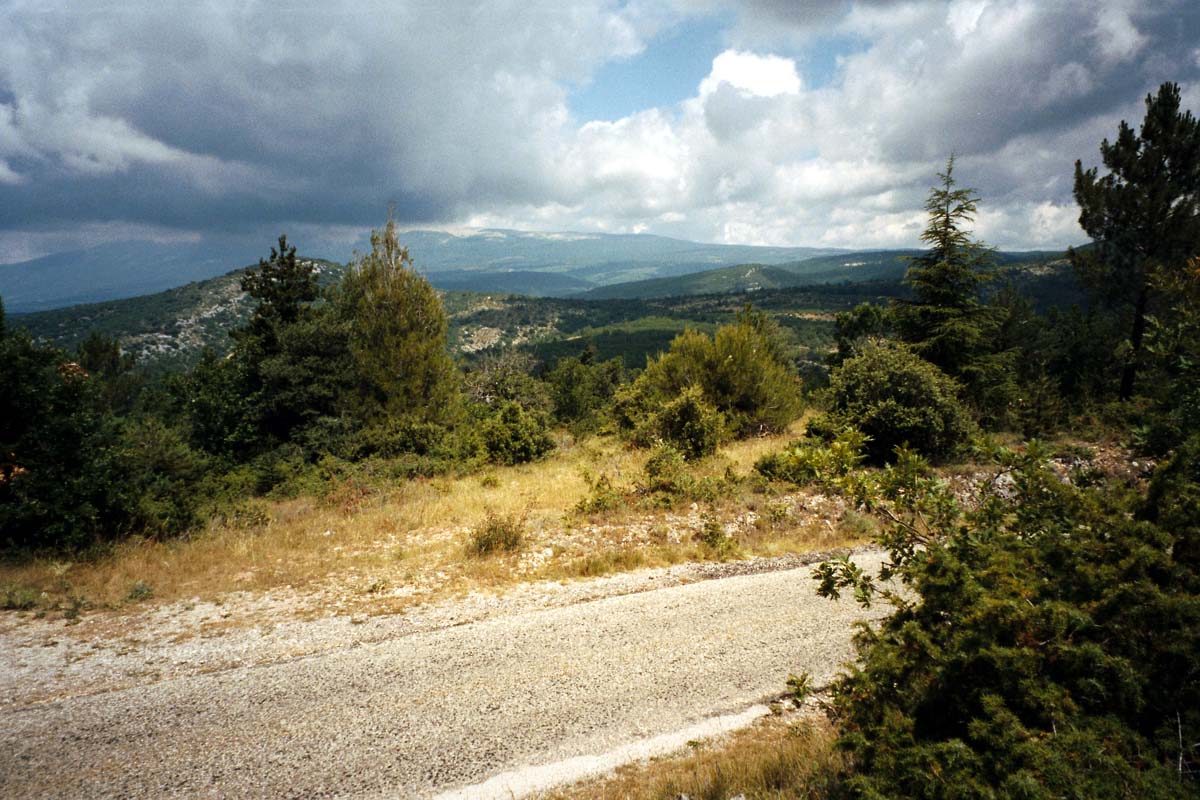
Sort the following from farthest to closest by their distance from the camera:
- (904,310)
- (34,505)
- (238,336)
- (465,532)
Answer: (238,336) → (904,310) → (465,532) → (34,505)

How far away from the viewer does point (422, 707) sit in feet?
17.3

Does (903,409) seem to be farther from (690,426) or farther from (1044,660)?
(1044,660)

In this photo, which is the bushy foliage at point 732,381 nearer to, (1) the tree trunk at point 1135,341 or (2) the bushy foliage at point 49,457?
(1) the tree trunk at point 1135,341

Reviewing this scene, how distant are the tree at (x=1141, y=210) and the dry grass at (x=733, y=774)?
20.9 metres

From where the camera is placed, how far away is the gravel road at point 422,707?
4.46 meters

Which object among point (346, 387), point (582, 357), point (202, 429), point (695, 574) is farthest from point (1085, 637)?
point (582, 357)

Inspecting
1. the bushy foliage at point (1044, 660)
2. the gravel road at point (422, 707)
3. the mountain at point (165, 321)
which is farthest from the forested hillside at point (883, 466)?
the mountain at point (165, 321)

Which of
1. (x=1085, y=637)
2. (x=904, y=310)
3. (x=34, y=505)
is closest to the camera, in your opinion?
(x=1085, y=637)

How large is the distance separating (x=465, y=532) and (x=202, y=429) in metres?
17.8

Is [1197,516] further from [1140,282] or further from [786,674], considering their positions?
[1140,282]

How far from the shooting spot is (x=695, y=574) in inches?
337

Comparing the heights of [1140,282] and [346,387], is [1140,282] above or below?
above

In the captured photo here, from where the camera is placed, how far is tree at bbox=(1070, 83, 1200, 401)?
1773cm

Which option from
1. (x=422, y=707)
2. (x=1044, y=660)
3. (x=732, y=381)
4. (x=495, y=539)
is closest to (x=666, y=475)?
(x=495, y=539)
